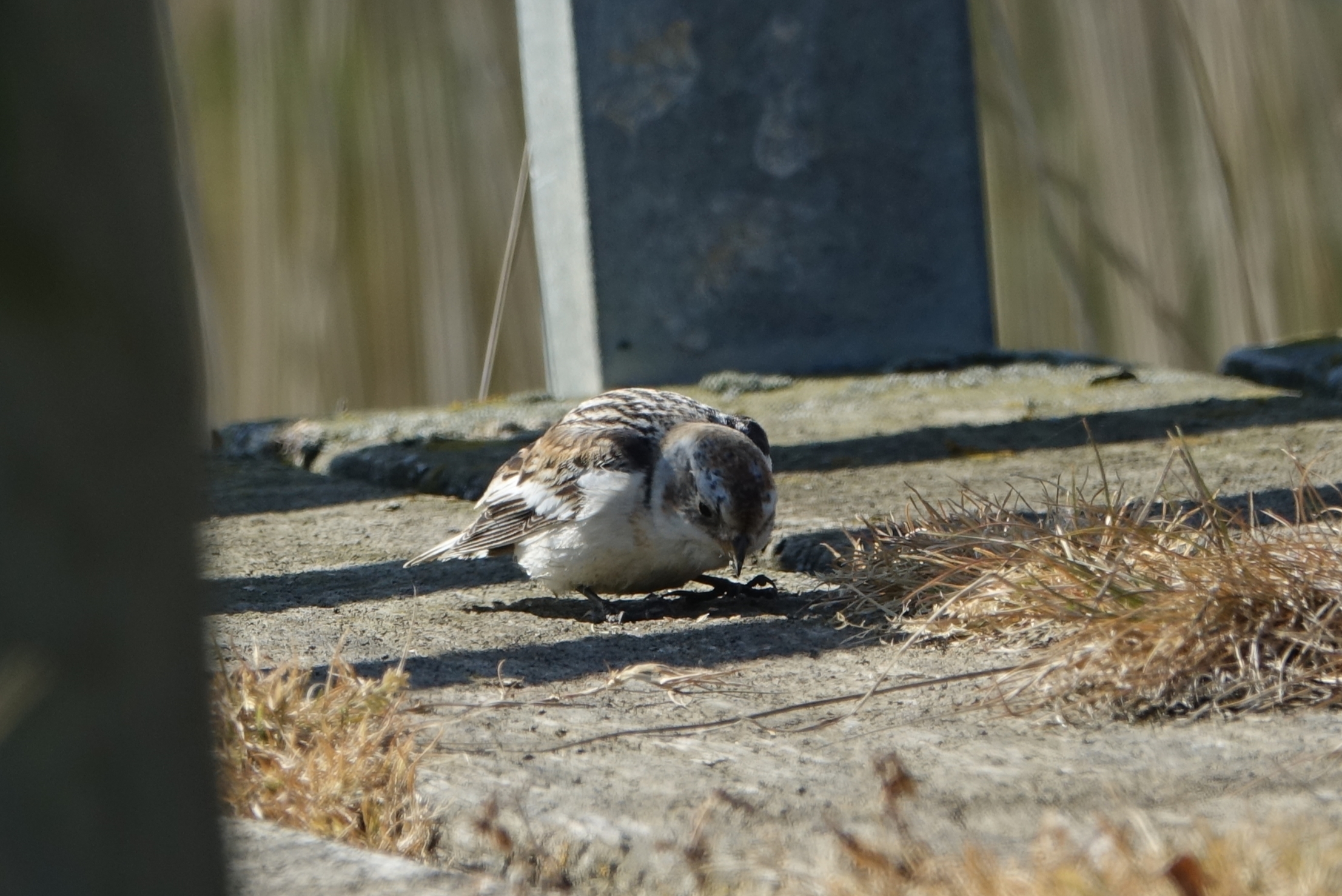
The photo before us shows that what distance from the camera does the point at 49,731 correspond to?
839 millimetres

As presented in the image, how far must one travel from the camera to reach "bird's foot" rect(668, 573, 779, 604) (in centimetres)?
294

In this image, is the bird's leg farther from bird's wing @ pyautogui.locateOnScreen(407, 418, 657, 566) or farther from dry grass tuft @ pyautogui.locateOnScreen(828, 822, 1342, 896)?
dry grass tuft @ pyautogui.locateOnScreen(828, 822, 1342, 896)

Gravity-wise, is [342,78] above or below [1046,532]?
above

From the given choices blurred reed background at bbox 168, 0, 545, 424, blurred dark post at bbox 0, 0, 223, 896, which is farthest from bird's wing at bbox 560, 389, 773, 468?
blurred reed background at bbox 168, 0, 545, 424

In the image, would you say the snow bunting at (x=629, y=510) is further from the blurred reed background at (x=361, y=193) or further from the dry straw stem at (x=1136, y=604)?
the blurred reed background at (x=361, y=193)

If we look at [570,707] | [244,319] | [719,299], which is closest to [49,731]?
[570,707]

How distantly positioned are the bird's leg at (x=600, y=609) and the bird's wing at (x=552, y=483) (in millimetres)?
Result: 142

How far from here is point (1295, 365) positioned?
469cm

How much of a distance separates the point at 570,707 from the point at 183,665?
4.22 ft

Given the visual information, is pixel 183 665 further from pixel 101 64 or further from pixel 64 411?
pixel 101 64

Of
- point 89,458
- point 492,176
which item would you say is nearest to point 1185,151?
point 492,176

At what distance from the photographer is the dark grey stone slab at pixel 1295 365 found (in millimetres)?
4523

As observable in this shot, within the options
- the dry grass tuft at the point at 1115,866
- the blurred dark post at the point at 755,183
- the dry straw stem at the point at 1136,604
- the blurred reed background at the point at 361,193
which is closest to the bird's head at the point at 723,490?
the dry straw stem at the point at 1136,604

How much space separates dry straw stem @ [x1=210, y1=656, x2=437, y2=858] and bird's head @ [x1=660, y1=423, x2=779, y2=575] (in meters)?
0.88
